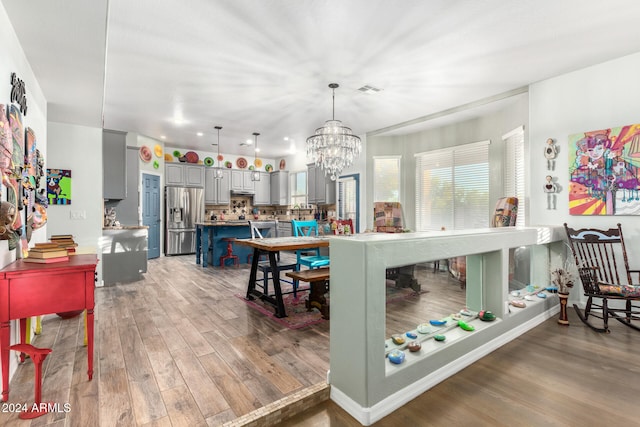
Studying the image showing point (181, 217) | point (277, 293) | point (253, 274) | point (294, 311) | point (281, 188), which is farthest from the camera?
point (281, 188)

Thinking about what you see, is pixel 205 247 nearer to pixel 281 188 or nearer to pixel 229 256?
pixel 229 256

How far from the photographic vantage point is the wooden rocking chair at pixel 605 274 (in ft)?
9.18

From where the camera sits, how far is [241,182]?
8.62 m

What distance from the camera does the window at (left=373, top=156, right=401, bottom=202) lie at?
21.0ft

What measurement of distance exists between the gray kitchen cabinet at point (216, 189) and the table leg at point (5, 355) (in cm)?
645

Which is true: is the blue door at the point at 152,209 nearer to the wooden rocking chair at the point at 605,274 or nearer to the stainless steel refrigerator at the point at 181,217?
the stainless steel refrigerator at the point at 181,217

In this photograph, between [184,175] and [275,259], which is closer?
[275,259]

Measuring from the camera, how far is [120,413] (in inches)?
65.6

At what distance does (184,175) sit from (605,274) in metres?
7.92

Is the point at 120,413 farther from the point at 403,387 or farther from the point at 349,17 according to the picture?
the point at 349,17

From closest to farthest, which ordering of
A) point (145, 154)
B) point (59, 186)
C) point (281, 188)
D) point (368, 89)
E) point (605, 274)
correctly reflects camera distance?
point (605, 274), point (59, 186), point (368, 89), point (145, 154), point (281, 188)

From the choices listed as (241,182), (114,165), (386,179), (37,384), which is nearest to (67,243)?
(37,384)

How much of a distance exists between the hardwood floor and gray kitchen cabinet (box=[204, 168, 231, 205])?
5.11 meters

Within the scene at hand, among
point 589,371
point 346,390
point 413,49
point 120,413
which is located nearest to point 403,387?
point 346,390
